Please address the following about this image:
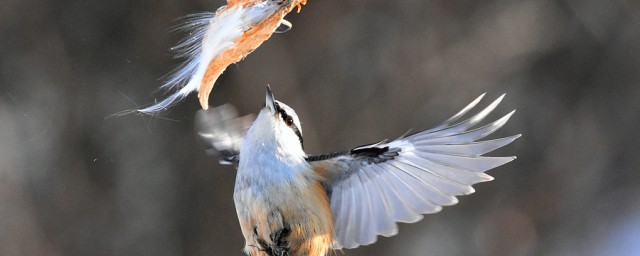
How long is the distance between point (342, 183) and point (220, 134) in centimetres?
55

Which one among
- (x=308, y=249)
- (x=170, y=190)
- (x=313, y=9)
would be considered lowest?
(x=308, y=249)

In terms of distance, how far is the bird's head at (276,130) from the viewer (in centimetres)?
268

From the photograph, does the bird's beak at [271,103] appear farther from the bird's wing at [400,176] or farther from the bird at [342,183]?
the bird's wing at [400,176]

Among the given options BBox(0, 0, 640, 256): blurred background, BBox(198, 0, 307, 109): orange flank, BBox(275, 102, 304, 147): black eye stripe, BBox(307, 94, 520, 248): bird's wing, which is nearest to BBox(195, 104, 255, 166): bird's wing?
BBox(275, 102, 304, 147): black eye stripe

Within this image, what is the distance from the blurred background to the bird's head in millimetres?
1779

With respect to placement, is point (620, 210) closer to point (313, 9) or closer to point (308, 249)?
point (313, 9)

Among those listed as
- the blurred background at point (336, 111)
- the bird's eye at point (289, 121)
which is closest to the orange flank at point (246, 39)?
the bird's eye at point (289, 121)

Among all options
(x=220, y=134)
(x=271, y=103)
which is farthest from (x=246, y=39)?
(x=220, y=134)

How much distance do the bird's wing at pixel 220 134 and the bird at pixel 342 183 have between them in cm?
33

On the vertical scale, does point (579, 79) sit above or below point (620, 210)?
above

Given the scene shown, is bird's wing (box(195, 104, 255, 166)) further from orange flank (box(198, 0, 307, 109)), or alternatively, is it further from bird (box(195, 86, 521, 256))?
orange flank (box(198, 0, 307, 109))

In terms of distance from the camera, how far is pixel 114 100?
457 centimetres

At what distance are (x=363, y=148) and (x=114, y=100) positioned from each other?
231cm

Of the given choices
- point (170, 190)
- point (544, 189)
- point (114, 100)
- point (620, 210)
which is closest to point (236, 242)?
point (170, 190)
